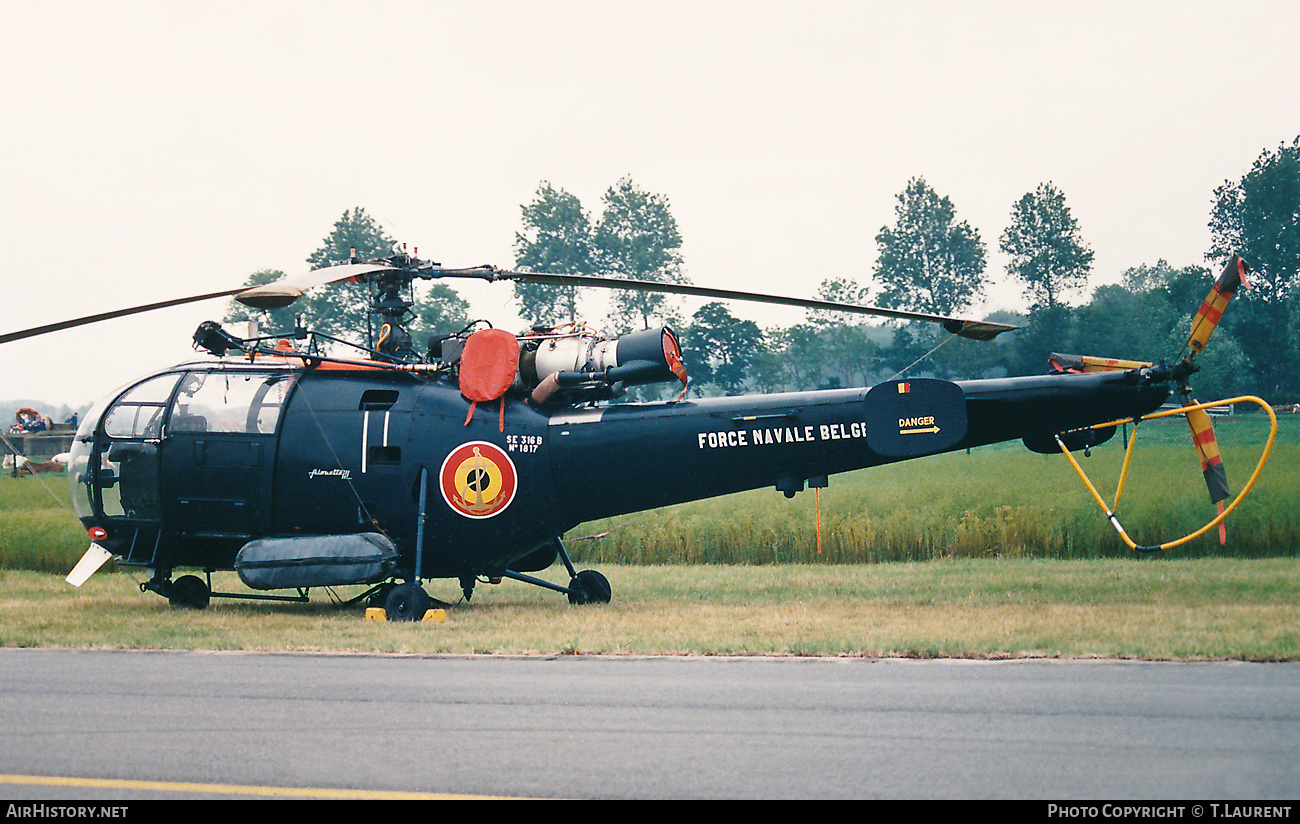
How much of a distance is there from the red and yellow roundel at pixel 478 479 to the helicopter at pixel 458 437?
0.03 meters

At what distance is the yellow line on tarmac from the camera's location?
20.4ft

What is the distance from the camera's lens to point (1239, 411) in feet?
76.5

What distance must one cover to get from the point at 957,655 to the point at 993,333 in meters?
4.55

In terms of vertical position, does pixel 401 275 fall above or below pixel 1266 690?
above

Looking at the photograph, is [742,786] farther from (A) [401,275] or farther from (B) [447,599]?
(B) [447,599]

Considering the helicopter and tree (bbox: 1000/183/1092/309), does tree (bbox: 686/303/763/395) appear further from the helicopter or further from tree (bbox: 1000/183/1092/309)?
the helicopter

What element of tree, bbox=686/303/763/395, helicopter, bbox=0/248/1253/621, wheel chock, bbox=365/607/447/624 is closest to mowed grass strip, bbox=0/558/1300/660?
wheel chock, bbox=365/607/447/624

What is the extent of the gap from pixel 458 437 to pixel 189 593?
15.8 ft

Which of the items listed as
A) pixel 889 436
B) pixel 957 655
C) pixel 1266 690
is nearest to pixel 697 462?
pixel 889 436

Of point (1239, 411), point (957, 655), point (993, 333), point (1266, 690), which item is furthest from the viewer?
point (1239, 411)

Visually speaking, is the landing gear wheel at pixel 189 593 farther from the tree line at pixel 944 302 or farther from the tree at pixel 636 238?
the tree at pixel 636 238

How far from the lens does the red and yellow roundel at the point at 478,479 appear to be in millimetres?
14805

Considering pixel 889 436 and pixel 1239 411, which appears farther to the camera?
pixel 1239 411

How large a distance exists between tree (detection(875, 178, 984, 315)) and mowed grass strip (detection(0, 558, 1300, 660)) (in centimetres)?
3030
